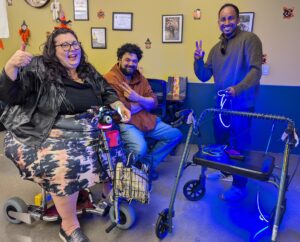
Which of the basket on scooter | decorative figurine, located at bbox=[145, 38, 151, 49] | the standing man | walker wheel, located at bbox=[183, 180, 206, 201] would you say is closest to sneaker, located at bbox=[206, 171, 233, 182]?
the standing man

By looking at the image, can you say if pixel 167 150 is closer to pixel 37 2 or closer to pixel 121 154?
pixel 121 154

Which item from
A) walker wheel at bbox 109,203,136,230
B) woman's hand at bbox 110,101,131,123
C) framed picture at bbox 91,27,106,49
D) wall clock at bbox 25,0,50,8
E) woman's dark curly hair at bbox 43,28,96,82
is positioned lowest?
walker wheel at bbox 109,203,136,230

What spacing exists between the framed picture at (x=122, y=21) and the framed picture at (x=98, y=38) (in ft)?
0.59

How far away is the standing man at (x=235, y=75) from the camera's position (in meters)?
1.89

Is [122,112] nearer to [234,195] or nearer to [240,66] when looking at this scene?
[240,66]

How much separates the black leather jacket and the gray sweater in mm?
1177

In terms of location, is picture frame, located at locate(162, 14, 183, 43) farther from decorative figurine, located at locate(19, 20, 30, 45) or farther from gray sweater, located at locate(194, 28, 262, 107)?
decorative figurine, located at locate(19, 20, 30, 45)

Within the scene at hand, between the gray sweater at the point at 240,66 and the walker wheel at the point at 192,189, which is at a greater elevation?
the gray sweater at the point at 240,66

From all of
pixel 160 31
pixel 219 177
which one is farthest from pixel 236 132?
pixel 160 31

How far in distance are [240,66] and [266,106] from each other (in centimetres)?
126

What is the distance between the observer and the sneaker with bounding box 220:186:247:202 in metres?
2.14

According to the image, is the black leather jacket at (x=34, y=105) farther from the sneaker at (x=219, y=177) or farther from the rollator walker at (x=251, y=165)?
the sneaker at (x=219, y=177)

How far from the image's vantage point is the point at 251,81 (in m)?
1.87

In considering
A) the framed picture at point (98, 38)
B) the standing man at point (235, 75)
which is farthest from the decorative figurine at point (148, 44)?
the standing man at point (235, 75)
